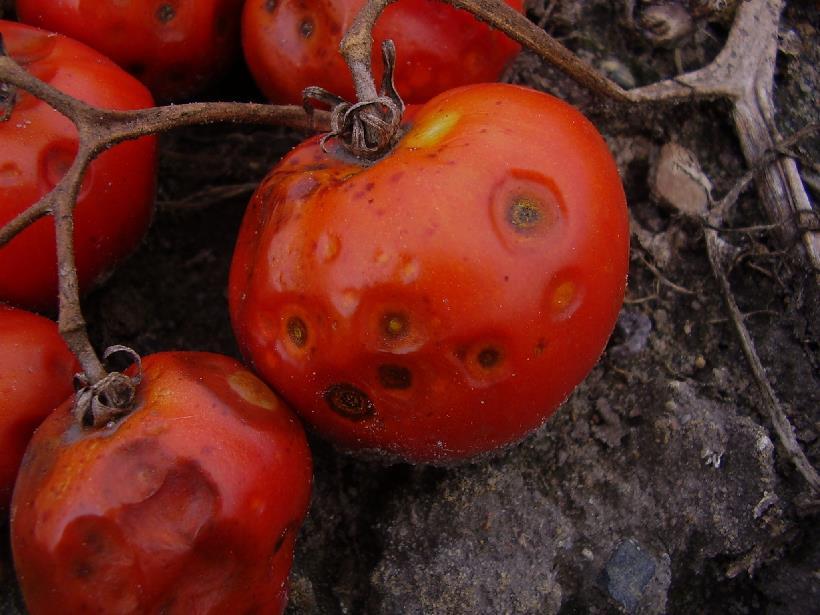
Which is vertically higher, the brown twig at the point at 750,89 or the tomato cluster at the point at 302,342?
the tomato cluster at the point at 302,342

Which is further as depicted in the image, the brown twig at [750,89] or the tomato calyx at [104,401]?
the brown twig at [750,89]

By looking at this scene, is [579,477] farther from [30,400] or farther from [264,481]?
[30,400]

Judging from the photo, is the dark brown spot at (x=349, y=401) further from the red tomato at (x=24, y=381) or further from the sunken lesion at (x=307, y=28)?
the sunken lesion at (x=307, y=28)

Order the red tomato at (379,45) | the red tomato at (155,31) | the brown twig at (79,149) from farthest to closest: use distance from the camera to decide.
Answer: the red tomato at (155,31) → the red tomato at (379,45) → the brown twig at (79,149)

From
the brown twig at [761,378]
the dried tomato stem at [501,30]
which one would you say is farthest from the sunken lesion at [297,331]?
the brown twig at [761,378]

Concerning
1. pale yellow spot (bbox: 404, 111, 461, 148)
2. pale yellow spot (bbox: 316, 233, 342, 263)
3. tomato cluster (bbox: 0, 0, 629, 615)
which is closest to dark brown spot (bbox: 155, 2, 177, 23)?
tomato cluster (bbox: 0, 0, 629, 615)

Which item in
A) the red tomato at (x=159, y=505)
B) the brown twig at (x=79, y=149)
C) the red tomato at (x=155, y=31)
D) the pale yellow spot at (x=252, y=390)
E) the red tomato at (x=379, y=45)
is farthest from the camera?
the red tomato at (x=155, y=31)

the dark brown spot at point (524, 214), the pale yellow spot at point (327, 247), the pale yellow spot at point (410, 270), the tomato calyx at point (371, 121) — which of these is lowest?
the dark brown spot at point (524, 214)
